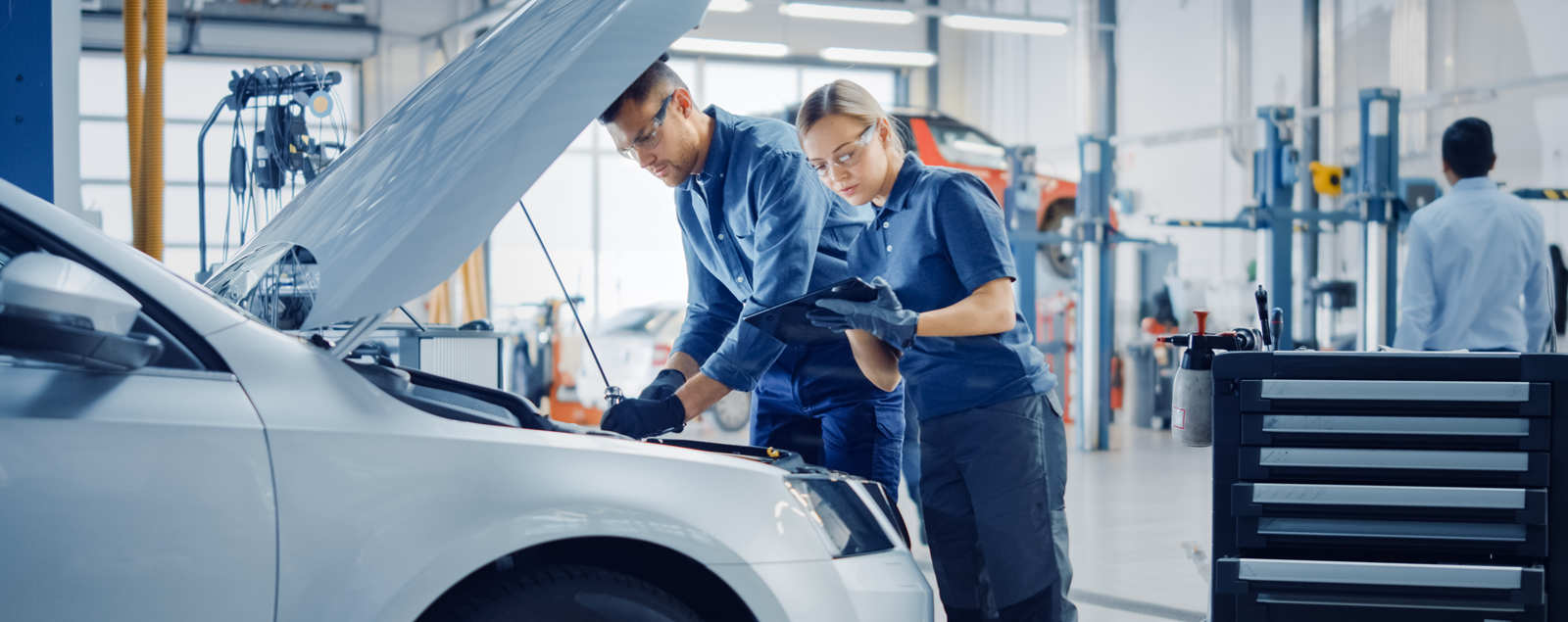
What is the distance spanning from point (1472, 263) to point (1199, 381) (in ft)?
7.04

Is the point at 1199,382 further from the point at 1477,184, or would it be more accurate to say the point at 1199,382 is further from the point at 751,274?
the point at 1477,184

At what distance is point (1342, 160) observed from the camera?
10.4m

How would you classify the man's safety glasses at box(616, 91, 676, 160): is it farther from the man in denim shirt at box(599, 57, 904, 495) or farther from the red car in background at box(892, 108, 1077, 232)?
the red car in background at box(892, 108, 1077, 232)

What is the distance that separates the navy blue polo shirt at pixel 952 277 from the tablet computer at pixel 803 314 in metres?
0.19

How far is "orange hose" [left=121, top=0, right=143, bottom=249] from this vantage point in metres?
3.62

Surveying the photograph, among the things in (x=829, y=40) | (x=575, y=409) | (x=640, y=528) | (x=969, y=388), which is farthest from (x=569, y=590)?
(x=829, y=40)

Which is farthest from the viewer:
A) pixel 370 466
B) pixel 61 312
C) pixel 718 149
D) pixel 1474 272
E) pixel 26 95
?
pixel 1474 272

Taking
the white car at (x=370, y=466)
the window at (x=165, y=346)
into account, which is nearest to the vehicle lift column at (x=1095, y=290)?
the white car at (x=370, y=466)

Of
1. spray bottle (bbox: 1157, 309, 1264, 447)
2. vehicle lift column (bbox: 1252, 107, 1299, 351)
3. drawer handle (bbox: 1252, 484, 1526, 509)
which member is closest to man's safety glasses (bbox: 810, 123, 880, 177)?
spray bottle (bbox: 1157, 309, 1264, 447)

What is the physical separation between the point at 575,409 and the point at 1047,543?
26.8ft

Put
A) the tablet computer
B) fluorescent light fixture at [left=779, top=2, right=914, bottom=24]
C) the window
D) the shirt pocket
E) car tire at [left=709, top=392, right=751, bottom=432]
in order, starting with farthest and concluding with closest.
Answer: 1. fluorescent light fixture at [left=779, top=2, right=914, bottom=24]
2. car tire at [left=709, top=392, right=751, bottom=432]
3. the shirt pocket
4. the tablet computer
5. the window

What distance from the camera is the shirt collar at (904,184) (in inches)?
84.0

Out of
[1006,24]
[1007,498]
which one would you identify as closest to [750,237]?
[1007,498]

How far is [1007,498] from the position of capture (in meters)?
2.01
